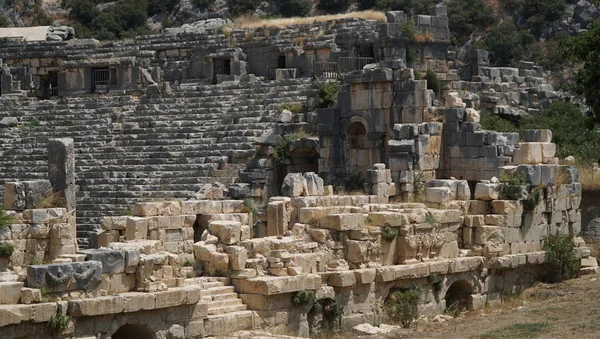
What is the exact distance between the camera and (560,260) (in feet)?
86.5

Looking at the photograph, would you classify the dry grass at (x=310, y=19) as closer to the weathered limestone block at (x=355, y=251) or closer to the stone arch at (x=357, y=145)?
the stone arch at (x=357, y=145)

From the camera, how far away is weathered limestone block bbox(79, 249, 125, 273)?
734 inches

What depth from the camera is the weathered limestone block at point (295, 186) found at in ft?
79.9

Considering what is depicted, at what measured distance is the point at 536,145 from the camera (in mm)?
27141

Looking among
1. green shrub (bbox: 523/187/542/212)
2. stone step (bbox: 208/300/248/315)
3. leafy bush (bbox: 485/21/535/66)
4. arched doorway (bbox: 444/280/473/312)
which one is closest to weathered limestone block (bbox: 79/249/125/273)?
stone step (bbox: 208/300/248/315)

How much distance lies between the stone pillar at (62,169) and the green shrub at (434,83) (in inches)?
→ 330

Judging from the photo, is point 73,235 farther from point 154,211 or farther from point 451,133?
point 451,133

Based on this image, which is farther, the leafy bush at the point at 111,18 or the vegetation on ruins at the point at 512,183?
the leafy bush at the point at 111,18

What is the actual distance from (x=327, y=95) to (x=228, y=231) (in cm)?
1060

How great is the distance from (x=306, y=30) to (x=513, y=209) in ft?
39.4

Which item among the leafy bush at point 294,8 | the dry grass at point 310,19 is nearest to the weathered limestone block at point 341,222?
the dry grass at point 310,19

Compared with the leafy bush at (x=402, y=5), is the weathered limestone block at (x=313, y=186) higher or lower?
lower

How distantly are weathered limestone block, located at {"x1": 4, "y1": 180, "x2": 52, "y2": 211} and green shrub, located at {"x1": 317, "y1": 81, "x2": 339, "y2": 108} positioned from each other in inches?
300

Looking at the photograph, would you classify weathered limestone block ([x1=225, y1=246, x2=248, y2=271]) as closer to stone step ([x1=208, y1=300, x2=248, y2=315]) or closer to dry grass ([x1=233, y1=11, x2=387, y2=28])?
stone step ([x1=208, y1=300, x2=248, y2=315])
